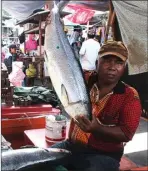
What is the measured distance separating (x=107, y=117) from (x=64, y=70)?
55cm

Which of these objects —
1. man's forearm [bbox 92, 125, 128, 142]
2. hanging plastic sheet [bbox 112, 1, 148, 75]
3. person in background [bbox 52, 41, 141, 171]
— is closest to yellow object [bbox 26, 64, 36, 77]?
person in background [bbox 52, 41, 141, 171]

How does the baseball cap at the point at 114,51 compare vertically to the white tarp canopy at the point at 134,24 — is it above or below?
below

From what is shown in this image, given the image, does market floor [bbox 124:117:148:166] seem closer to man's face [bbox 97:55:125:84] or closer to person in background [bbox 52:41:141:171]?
person in background [bbox 52:41:141:171]

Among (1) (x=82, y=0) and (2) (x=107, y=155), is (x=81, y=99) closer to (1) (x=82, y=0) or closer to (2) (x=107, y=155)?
(2) (x=107, y=155)

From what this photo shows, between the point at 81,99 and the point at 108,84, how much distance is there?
0.44m

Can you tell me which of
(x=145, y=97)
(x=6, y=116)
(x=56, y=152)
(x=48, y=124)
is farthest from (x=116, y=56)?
(x=145, y=97)

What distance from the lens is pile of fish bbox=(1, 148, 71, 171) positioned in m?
1.15

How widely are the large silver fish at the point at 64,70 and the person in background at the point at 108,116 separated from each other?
242 millimetres

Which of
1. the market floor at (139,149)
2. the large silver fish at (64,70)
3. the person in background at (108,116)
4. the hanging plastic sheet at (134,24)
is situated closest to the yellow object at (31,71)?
the person in background at (108,116)

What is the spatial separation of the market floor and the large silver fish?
7.56 feet

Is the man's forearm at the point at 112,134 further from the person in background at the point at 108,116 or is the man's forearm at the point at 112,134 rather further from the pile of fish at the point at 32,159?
the pile of fish at the point at 32,159

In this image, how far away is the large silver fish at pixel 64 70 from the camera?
3.40ft

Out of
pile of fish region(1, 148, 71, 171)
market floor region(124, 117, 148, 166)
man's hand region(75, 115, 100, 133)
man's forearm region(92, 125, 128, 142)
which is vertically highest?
man's hand region(75, 115, 100, 133)

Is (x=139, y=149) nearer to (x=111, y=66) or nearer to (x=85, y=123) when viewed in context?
(x=111, y=66)
